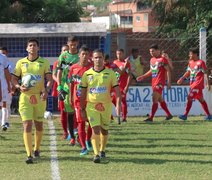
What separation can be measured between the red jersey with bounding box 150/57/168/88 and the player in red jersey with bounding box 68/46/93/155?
17.0 ft

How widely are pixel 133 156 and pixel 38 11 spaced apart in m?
20.8

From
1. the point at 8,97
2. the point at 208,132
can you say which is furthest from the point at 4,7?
the point at 208,132

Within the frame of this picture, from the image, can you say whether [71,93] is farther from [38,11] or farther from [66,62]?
[38,11]

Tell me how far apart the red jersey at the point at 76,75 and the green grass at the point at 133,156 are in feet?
3.38

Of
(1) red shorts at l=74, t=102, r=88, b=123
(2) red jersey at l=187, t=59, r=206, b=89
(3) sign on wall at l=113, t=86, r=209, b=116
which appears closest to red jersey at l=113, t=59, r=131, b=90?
(2) red jersey at l=187, t=59, r=206, b=89

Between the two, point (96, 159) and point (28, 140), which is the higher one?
point (28, 140)

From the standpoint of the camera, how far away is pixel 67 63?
11.9 meters

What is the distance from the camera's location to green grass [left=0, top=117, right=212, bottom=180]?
352 inches

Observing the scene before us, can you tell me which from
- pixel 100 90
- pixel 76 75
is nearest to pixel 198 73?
pixel 76 75

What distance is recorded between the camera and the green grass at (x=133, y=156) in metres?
8.94

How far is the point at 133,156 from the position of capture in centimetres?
1052

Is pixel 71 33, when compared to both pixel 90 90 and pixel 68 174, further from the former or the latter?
pixel 68 174

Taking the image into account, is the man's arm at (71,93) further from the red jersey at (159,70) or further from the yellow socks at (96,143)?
the red jersey at (159,70)

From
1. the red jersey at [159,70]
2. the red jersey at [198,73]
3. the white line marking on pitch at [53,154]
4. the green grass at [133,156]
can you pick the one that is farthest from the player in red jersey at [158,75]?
the white line marking on pitch at [53,154]
